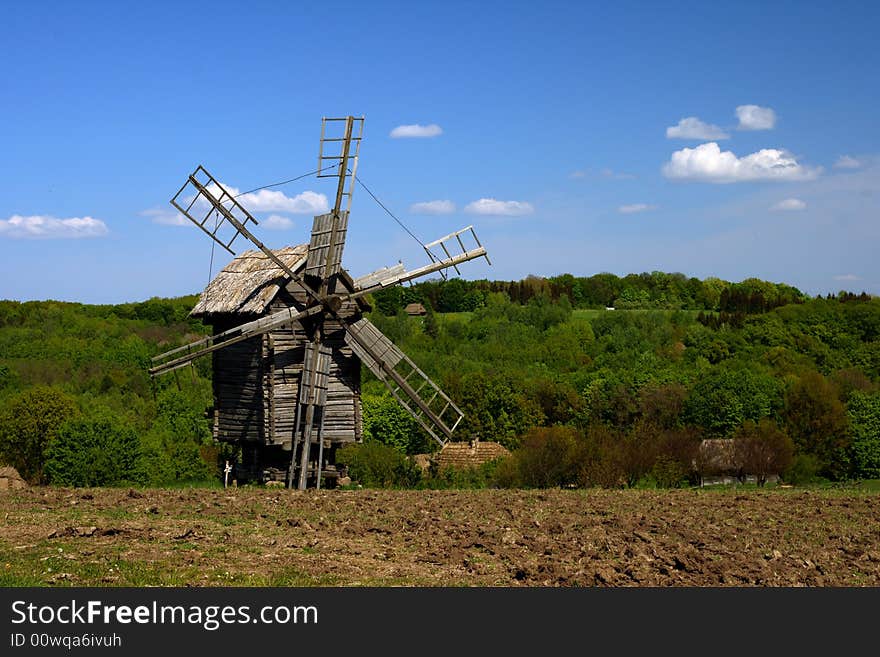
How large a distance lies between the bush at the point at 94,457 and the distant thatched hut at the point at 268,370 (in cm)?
397

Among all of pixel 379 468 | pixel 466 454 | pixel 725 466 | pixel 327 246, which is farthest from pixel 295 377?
pixel 466 454

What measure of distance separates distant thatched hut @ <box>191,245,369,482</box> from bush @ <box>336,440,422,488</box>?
298 centimetres

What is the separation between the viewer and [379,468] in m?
30.1

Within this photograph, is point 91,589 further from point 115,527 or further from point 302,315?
point 302,315

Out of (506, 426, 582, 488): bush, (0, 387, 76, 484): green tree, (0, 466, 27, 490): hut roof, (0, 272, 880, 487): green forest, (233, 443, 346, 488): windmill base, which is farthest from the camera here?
(0, 387, 76, 484): green tree

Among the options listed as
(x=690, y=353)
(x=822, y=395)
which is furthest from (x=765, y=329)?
(x=822, y=395)

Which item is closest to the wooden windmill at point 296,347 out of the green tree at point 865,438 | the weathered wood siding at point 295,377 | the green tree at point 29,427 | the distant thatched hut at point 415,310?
the weathered wood siding at point 295,377

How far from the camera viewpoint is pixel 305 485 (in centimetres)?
2464

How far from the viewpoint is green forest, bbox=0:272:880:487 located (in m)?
30.5

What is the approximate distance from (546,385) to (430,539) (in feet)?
191

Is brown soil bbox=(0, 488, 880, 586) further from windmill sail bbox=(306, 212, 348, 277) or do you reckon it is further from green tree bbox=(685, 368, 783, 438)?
green tree bbox=(685, 368, 783, 438)

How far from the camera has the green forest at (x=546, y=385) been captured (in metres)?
30.5

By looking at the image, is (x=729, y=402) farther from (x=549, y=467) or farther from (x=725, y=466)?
(x=549, y=467)

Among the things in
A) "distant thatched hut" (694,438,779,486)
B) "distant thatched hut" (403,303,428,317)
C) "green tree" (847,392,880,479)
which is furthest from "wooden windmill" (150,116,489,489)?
"distant thatched hut" (403,303,428,317)
